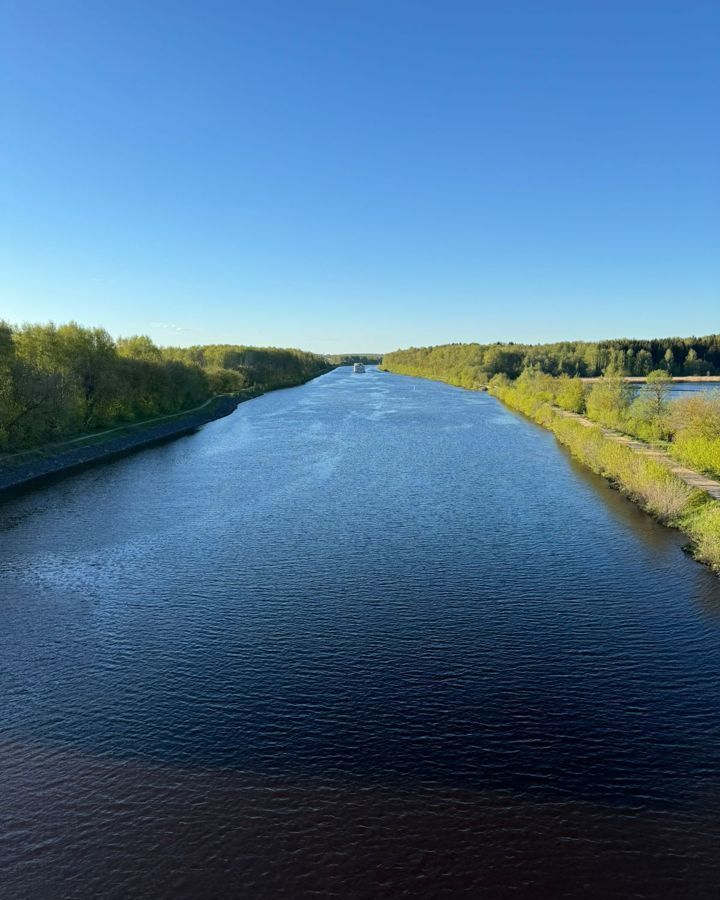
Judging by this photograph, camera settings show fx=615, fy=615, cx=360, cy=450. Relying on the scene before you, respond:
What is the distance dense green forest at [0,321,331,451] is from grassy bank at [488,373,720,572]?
45.9m

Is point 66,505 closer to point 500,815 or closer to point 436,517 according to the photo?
point 436,517

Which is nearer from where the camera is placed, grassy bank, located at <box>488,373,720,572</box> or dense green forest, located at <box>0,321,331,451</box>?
grassy bank, located at <box>488,373,720,572</box>

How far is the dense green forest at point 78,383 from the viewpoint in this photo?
50.4m

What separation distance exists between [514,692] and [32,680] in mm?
14115

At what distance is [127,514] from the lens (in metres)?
37.2

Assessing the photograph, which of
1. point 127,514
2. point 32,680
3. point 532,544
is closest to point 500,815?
point 32,680

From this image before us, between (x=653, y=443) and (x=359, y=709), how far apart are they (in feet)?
144

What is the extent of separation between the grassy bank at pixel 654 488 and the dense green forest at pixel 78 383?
45.9m

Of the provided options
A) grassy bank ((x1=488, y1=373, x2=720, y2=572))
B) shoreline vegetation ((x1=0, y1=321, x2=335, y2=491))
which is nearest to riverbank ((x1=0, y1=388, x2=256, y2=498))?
shoreline vegetation ((x1=0, y1=321, x2=335, y2=491))

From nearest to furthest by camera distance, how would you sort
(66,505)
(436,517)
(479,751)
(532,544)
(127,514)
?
(479,751) → (532,544) → (436,517) → (127,514) → (66,505)

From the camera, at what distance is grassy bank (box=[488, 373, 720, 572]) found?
93.3ft

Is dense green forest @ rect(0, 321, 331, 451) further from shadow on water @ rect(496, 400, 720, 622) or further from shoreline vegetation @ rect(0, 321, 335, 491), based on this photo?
Answer: shadow on water @ rect(496, 400, 720, 622)

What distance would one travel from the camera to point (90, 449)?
58.2 metres

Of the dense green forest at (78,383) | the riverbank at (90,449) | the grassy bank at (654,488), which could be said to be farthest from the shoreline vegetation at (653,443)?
the dense green forest at (78,383)
